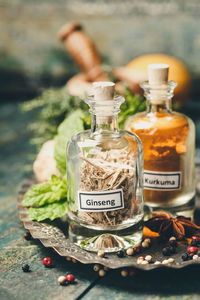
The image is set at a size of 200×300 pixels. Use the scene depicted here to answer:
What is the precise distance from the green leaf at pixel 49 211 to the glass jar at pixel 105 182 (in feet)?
0.27

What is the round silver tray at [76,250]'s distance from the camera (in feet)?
2.91

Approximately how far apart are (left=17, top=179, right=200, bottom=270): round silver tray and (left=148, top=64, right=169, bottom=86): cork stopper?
→ 1.32ft

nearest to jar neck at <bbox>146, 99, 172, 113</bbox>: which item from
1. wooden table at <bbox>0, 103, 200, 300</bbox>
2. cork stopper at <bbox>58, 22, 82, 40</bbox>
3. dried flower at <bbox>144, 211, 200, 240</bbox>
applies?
dried flower at <bbox>144, 211, 200, 240</bbox>

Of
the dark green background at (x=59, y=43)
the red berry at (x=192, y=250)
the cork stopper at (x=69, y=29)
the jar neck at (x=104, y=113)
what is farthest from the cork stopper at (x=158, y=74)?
the cork stopper at (x=69, y=29)

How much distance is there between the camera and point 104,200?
3.18 feet

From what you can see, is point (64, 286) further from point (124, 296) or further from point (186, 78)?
point (186, 78)

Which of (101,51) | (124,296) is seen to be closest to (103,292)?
(124,296)

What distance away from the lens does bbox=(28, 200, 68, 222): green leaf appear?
110 centimetres

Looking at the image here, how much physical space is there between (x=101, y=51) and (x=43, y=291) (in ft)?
6.43

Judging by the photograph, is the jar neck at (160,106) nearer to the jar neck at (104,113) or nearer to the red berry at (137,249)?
the jar neck at (104,113)

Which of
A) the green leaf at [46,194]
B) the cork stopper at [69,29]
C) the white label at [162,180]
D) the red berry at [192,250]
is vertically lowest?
the red berry at [192,250]

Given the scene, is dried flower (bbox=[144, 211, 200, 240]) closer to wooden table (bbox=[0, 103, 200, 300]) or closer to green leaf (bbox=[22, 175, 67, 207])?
wooden table (bbox=[0, 103, 200, 300])

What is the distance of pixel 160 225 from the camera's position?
3.52 feet

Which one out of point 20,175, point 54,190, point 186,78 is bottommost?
point 20,175
